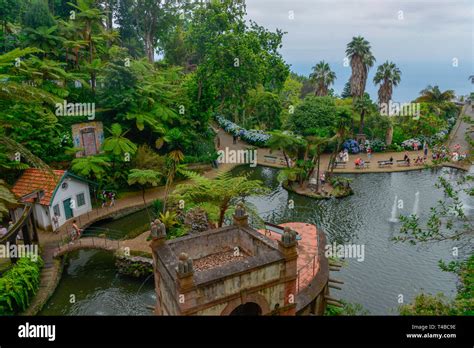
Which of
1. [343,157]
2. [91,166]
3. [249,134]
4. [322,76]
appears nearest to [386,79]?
[322,76]

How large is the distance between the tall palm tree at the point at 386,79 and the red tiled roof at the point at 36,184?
114 feet

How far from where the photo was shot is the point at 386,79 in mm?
42594

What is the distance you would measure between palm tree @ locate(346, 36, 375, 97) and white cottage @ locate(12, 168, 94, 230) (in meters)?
30.8

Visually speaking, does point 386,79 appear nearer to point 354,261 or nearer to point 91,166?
point 354,261

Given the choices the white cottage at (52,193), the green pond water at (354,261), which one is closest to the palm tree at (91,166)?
the white cottage at (52,193)

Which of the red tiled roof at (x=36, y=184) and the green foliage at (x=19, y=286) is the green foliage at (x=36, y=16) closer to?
the red tiled roof at (x=36, y=184)

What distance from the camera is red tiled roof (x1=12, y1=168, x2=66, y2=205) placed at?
2156 cm

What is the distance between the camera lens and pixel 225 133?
Result: 149ft

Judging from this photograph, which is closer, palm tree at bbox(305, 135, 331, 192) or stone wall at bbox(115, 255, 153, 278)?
stone wall at bbox(115, 255, 153, 278)

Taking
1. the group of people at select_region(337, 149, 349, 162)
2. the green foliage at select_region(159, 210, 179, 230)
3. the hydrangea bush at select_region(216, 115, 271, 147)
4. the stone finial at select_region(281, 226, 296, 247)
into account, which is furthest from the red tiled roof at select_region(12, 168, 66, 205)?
the group of people at select_region(337, 149, 349, 162)

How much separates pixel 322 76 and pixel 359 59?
415 centimetres

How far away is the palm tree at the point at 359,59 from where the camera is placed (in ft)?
134

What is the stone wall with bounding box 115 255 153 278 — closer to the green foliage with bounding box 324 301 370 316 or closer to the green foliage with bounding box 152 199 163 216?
the green foliage with bounding box 152 199 163 216

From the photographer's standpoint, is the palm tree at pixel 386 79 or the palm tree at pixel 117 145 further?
the palm tree at pixel 386 79
